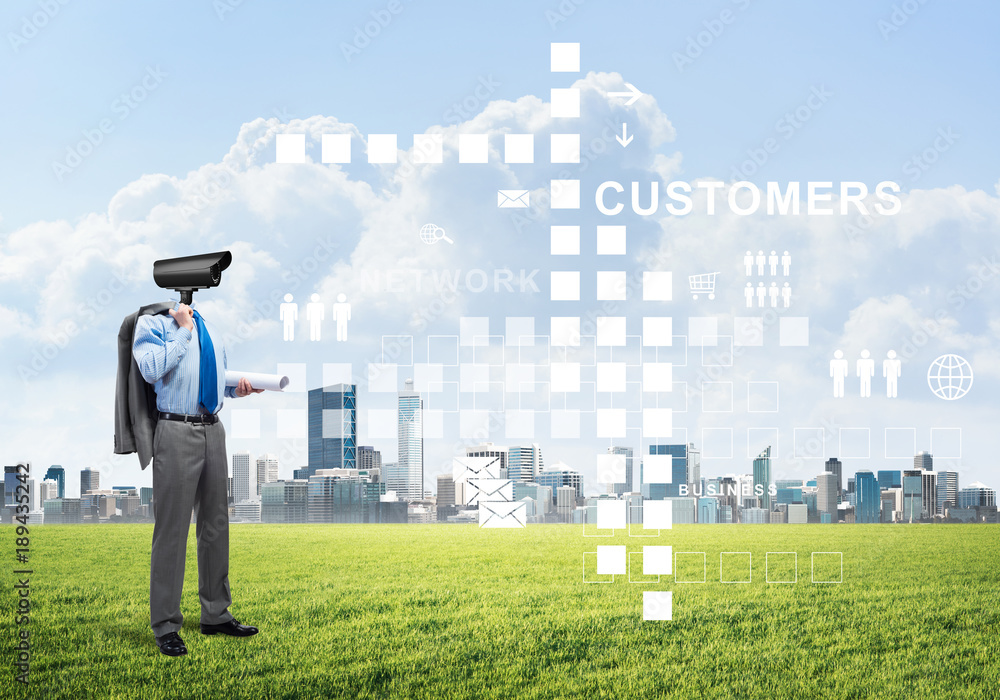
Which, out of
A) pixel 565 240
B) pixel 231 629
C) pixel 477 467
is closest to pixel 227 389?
pixel 231 629

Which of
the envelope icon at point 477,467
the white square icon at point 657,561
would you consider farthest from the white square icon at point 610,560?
the envelope icon at point 477,467

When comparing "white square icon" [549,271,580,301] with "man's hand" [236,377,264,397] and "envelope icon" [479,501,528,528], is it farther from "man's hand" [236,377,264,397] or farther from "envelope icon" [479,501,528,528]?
"envelope icon" [479,501,528,528]

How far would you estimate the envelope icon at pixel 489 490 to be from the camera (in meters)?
13.9

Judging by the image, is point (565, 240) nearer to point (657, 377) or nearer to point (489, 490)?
point (657, 377)

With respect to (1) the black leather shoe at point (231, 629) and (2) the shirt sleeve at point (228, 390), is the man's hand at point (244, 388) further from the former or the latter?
(1) the black leather shoe at point (231, 629)

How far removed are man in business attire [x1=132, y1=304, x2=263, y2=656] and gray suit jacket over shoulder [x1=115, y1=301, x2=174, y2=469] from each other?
0.09 m

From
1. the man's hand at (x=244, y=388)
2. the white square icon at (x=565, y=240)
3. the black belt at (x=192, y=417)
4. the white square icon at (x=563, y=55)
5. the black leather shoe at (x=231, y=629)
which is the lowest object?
the black leather shoe at (x=231, y=629)

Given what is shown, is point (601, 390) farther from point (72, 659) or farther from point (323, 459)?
point (72, 659)

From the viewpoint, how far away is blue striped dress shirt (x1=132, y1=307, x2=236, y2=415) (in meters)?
6.12

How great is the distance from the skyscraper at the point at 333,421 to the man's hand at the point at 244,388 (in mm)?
4722

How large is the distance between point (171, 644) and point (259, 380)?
2211 mm

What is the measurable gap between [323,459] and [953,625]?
371 inches

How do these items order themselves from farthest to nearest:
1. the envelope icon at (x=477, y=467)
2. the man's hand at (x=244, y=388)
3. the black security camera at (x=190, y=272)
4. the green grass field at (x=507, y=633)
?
the envelope icon at (x=477, y=467), the man's hand at (x=244, y=388), the black security camera at (x=190, y=272), the green grass field at (x=507, y=633)

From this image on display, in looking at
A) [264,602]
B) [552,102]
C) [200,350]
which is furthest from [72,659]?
[552,102]
